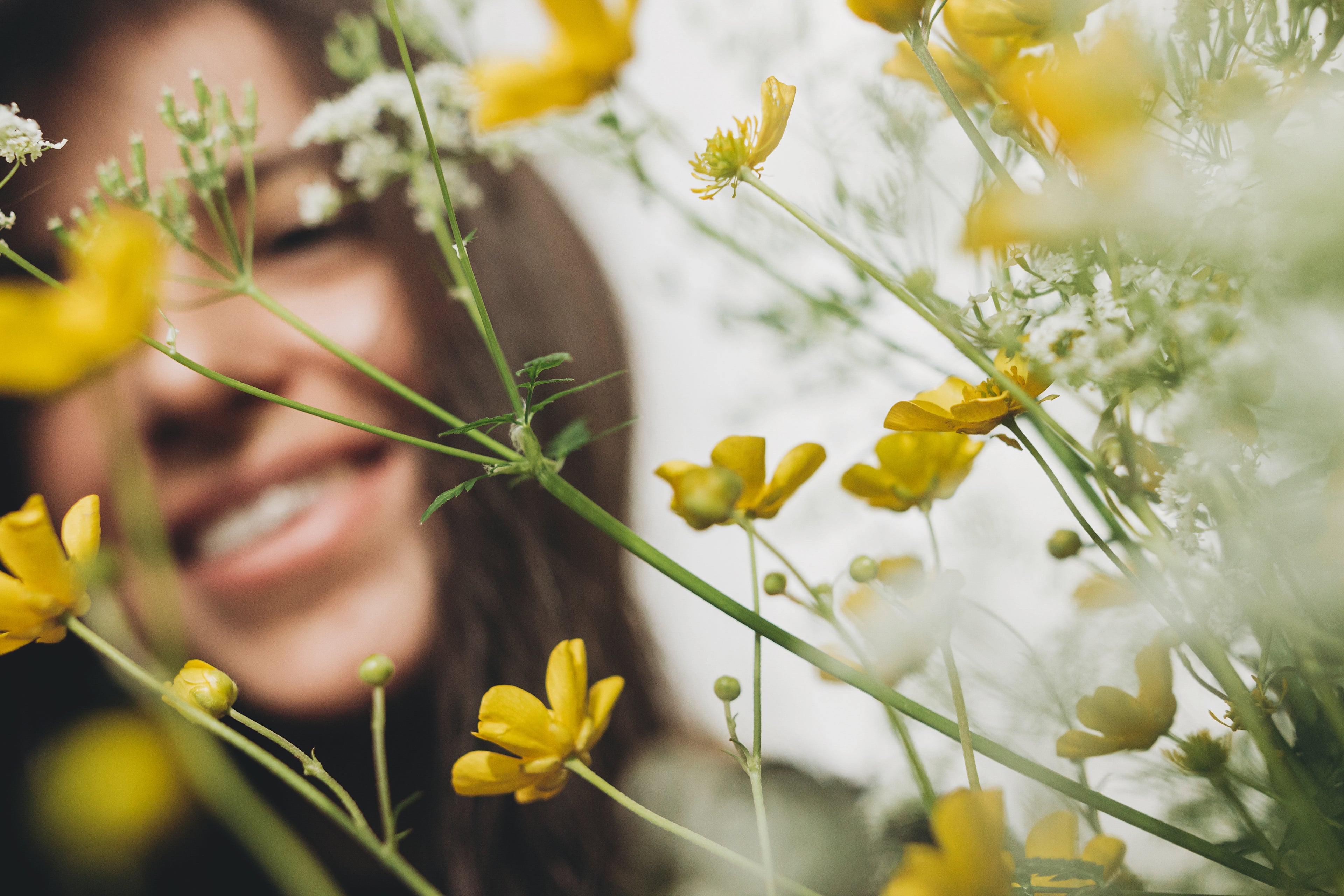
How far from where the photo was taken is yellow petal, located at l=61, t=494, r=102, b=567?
7.9 inches

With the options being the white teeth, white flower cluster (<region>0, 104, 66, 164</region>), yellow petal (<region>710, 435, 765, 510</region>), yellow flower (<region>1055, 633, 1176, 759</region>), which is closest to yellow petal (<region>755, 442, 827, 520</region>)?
yellow petal (<region>710, 435, 765, 510</region>)

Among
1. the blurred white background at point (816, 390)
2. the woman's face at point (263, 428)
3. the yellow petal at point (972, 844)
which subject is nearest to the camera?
the yellow petal at point (972, 844)

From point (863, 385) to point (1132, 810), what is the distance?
0.59 metres

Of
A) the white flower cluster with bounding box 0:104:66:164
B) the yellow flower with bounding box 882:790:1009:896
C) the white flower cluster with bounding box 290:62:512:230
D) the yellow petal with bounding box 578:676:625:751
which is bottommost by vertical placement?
the yellow petal with bounding box 578:676:625:751

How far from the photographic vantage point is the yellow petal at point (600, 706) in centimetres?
22

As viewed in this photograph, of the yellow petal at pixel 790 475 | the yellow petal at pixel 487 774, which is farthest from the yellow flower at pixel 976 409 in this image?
the yellow petal at pixel 487 774

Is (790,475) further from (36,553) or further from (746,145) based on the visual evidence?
(36,553)

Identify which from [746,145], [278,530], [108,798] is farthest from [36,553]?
[278,530]

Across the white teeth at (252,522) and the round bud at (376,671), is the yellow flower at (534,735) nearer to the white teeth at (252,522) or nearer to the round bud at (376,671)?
the round bud at (376,671)

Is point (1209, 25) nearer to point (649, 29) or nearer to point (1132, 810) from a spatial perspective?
point (1132, 810)

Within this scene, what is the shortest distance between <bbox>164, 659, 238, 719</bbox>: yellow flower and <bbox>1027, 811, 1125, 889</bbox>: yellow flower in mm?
217

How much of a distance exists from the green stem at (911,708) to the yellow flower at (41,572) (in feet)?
0.43

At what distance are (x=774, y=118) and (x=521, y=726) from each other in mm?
188

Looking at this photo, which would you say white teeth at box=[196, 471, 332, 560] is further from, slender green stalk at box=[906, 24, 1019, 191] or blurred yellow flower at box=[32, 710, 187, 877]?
slender green stalk at box=[906, 24, 1019, 191]
